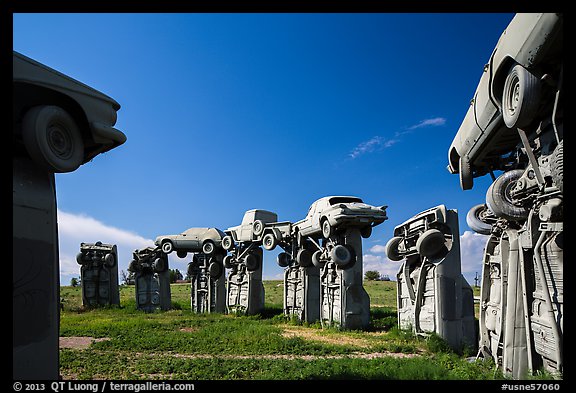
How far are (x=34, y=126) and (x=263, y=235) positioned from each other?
16.4 metres

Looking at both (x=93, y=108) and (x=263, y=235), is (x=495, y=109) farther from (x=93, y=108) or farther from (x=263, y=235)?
(x=263, y=235)

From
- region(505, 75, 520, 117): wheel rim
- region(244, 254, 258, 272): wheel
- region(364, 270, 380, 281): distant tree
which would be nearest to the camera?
region(505, 75, 520, 117): wheel rim


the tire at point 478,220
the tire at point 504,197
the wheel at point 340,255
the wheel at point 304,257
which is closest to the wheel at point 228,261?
the wheel at point 304,257

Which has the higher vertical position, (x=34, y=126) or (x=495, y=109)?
(x=495, y=109)

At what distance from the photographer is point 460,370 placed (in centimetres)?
780

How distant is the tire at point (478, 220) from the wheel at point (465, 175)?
0.76 meters

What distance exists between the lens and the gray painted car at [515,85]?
15.4 ft

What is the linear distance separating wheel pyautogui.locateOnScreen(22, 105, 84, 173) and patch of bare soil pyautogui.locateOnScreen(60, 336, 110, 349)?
8.66m

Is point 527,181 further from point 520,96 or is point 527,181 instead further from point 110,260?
point 110,260

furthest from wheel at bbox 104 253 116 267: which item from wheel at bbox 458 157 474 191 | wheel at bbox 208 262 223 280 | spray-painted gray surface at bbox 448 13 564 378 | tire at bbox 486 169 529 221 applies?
tire at bbox 486 169 529 221

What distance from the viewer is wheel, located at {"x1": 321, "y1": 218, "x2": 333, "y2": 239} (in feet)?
51.9

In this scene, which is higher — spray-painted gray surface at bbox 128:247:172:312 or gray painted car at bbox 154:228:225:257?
gray painted car at bbox 154:228:225:257

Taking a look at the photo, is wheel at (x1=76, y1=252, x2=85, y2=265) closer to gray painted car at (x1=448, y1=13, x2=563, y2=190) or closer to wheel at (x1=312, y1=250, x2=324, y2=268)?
wheel at (x1=312, y1=250, x2=324, y2=268)
